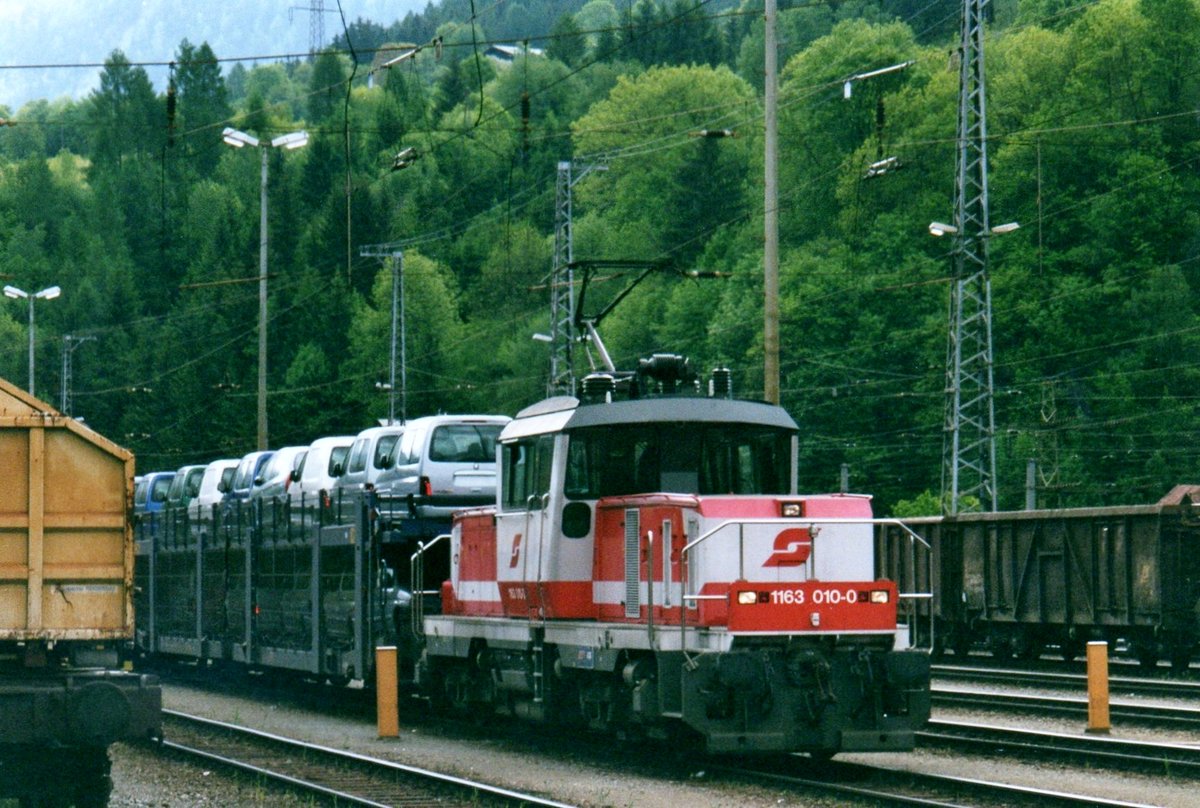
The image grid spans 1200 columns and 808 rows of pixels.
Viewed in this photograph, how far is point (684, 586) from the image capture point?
14977 mm

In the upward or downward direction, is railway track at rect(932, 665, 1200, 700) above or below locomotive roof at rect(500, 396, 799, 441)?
below

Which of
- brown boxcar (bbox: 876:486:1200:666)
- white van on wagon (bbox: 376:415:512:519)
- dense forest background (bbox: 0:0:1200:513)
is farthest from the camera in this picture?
dense forest background (bbox: 0:0:1200:513)

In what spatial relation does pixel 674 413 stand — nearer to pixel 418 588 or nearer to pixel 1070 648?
pixel 418 588

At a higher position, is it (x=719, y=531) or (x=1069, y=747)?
(x=719, y=531)

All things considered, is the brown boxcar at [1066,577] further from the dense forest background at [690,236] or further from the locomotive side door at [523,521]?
the locomotive side door at [523,521]

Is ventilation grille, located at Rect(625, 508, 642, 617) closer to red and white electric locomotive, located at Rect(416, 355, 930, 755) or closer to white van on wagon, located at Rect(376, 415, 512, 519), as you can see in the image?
red and white electric locomotive, located at Rect(416, 355, 930, 755)

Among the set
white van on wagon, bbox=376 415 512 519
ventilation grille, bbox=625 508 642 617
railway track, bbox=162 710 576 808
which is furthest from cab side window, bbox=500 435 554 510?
white van on wagon, bbox=376 415 512 519

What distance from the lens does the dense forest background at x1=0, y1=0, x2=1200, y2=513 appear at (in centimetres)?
6022

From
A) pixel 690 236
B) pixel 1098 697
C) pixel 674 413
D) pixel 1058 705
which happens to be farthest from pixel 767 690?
pixel 690 236

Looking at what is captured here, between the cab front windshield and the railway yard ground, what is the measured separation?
2.41 metres

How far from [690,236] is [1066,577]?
200ft

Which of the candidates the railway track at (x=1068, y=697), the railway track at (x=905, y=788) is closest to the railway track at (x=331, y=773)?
the railway track at (x=905, y=788)

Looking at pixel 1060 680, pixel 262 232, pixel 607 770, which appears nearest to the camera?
pixel 607 770

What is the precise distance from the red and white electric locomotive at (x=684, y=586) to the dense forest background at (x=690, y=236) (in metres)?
13.1
